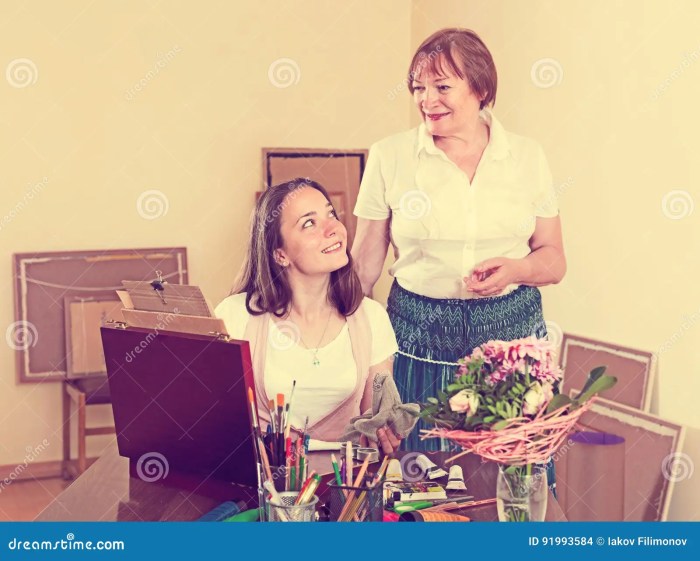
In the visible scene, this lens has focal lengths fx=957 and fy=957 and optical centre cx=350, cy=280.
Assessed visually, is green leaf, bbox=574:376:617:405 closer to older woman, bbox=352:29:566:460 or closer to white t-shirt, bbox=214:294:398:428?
white t-shirt, bbox=214:294:398:428

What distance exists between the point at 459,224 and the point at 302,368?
0.65 meters

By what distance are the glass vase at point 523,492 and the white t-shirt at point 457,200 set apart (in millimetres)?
1127

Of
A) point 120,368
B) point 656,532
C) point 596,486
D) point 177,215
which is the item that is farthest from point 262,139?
point 656,532

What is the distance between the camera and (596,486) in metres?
2.68

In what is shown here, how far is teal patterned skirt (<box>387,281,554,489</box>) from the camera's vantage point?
7.95 feet

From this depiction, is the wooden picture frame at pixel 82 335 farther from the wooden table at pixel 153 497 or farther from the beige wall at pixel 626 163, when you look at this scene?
the wooden table at pixel 153 497

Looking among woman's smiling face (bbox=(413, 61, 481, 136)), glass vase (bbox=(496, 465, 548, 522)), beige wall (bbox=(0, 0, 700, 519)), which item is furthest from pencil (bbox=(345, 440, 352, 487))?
beige wall (bbox=(0, 0, 700, 519))

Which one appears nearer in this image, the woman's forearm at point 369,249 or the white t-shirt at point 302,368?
the white t-shirt at point 302,368

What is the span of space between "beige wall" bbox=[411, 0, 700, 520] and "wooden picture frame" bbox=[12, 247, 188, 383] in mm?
1920

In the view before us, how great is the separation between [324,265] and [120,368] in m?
0.57

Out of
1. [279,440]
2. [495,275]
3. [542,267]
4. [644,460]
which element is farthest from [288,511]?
[644,460]

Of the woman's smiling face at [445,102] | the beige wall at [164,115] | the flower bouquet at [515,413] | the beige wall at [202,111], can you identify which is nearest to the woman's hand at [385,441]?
the flower bouquet at [515,413]

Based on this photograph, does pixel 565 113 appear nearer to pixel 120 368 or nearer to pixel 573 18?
pixel 573 18

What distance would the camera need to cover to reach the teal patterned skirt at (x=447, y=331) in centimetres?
242
